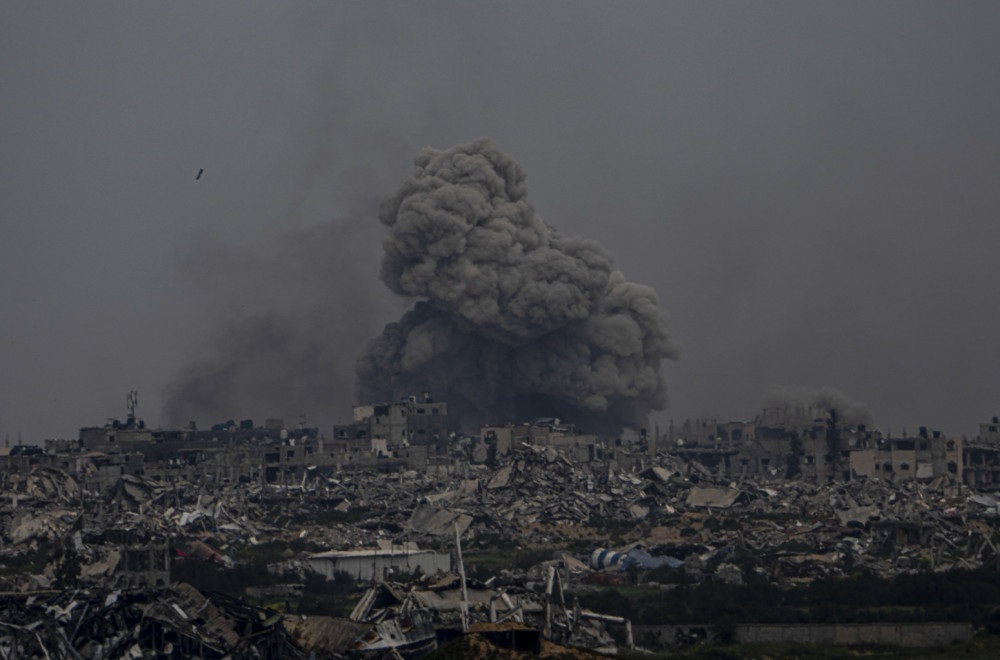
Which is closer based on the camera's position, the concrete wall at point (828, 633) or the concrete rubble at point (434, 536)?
the concrete rubble at point (434, 536)

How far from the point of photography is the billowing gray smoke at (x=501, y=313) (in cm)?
12975

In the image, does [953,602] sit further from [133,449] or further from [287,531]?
[133,449]

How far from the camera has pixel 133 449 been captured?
4636 inches

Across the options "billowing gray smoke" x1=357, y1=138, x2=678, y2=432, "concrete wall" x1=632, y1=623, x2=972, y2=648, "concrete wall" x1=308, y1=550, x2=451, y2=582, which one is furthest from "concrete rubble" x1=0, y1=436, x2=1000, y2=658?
"billowing gray smoke" x1=357, y1=138, x2=678, y2=432

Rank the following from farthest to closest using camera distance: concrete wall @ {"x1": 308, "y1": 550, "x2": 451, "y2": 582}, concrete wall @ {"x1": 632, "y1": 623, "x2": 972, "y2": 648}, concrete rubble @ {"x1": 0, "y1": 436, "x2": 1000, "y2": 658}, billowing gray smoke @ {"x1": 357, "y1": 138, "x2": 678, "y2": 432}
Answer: billowing gray smoke @ {"x1": 357, "y1": 138, "x2": 678, "y2": 432}
concrete wall @ {"x1": 308, "y1": 550, "x2": 451, "y2": 582}
concrete wall @ {"x1": 632, "y1": 623, "x2": 972, "y2": 648}
concrete rubble @ {"x1": 0, "y1": 436, "x2": 1000, "y2": 658}

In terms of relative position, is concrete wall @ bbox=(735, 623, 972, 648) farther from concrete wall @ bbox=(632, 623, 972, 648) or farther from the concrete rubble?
the concrete rubble

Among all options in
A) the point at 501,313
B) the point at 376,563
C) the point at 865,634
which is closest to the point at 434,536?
the point at 376,563

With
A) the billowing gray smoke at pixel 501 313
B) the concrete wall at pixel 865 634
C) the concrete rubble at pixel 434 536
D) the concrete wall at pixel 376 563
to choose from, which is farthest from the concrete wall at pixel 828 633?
the billowing gray smoke at pixel 501 313

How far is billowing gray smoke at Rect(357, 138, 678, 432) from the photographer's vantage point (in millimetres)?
129750

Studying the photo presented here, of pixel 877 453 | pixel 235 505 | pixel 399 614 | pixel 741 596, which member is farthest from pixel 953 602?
pixel 877 453

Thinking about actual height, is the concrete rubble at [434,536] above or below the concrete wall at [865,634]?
above

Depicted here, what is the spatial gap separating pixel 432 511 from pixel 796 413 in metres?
74.6

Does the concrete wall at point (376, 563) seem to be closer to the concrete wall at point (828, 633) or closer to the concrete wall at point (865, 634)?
the concrete wall at point (828, 633)

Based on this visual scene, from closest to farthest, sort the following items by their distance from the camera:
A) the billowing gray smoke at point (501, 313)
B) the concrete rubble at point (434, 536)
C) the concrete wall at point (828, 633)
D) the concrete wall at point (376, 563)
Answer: the concrete rubble at point (434, 536), the concrete wall at point (828, 633), the concrete wall at point (376, 563), the billowing gray smoke at point (501, 313)
